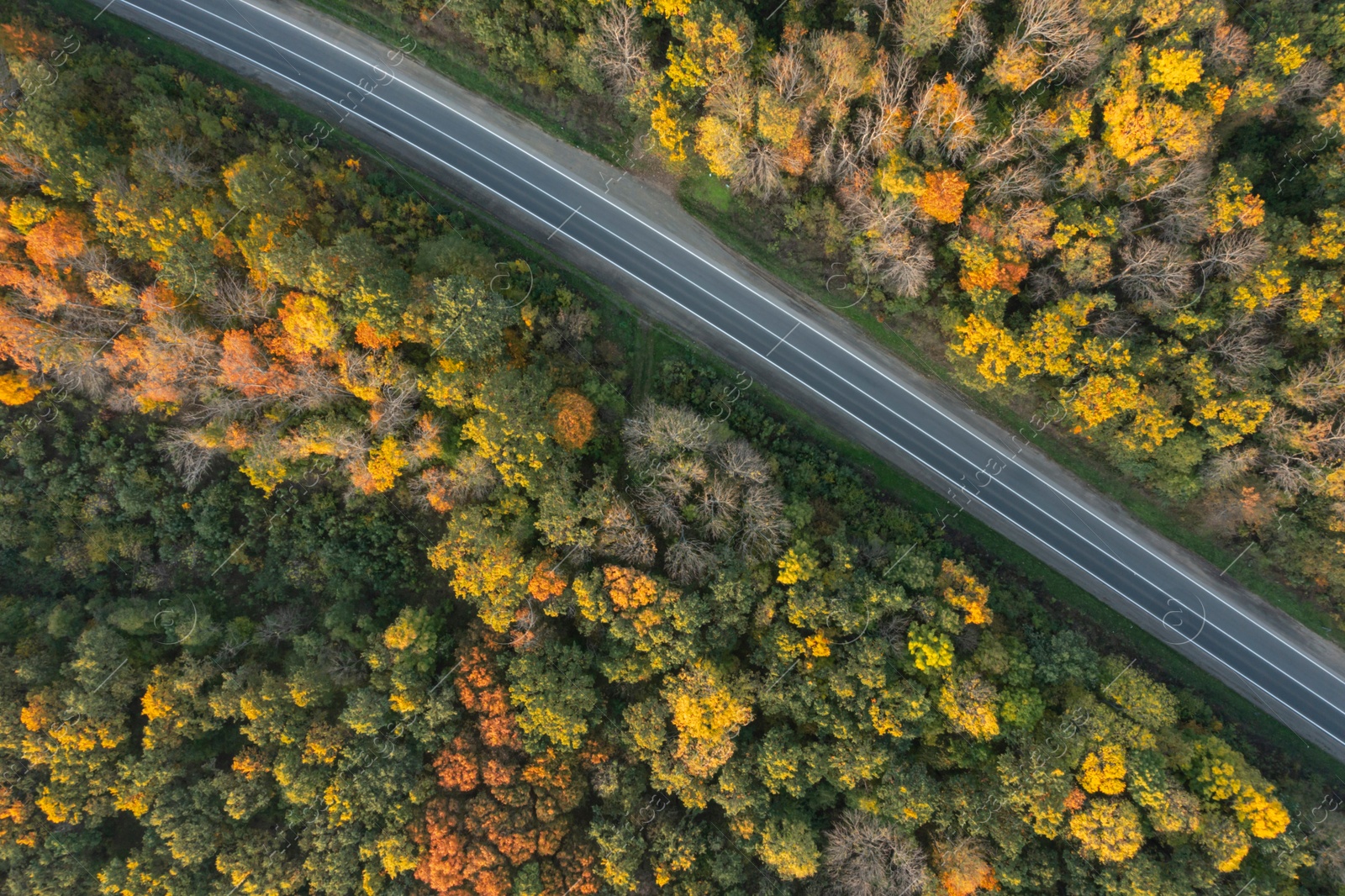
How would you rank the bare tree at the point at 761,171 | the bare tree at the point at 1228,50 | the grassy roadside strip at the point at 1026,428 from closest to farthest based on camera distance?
the bare tree at the point at 1228,50 < the bare tree at the point at 761,171 < the grassy roadside strip at the point at 1026,428

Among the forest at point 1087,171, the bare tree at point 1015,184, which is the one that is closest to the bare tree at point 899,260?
the forest at point 1087,171

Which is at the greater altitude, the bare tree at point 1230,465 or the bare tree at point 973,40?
the bare tree at point 973,40

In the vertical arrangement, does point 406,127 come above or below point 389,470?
above

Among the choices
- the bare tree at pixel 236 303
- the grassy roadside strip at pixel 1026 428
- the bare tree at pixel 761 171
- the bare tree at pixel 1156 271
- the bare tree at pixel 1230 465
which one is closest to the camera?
the bare tree at pixel 1156 271

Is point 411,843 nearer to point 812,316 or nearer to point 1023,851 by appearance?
point 1023,851

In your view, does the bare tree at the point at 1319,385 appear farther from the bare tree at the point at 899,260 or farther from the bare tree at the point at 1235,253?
the bare tree at the point at 899,260

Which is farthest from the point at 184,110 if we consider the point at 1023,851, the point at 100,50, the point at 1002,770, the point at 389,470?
the point at 1023,851

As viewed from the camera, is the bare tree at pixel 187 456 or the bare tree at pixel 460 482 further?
the bare tree at pixel 187 456
